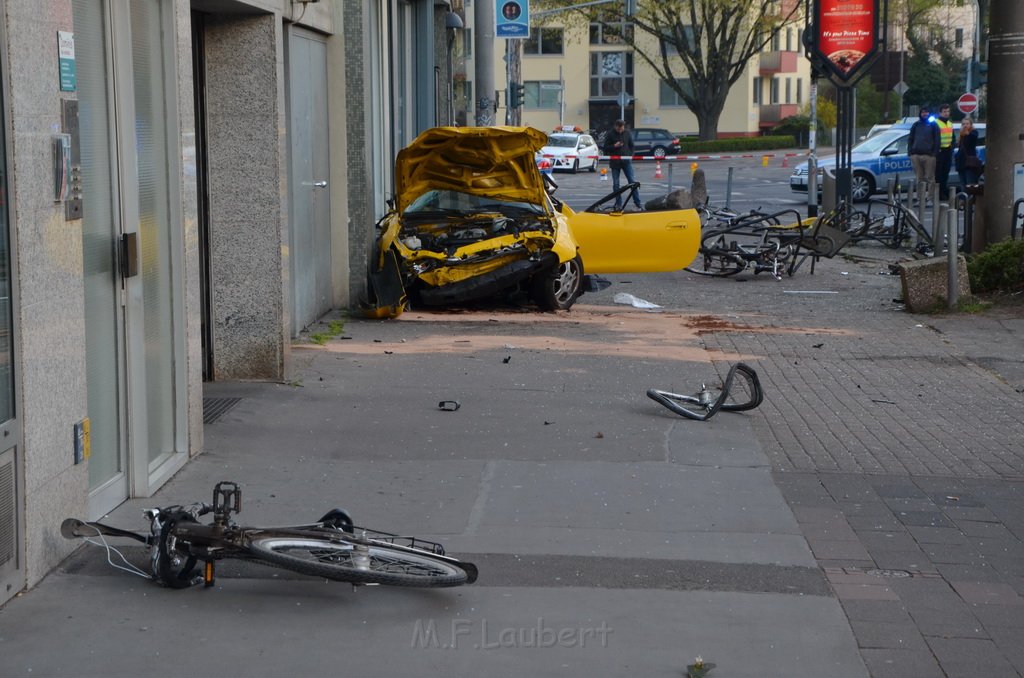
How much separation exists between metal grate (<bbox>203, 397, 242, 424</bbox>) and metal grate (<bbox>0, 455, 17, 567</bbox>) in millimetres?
3287

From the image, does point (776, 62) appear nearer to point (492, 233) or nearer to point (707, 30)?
point (707, 30)

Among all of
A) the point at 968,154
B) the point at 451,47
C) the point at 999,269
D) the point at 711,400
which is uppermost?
the point at 451,47

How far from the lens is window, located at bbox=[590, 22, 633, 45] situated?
67.6m

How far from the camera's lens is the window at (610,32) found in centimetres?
6762

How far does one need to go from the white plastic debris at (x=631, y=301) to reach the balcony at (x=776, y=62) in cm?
6855

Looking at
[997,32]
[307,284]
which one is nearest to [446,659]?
[307,284]

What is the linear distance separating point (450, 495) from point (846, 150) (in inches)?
677

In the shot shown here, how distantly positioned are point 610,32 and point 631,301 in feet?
179

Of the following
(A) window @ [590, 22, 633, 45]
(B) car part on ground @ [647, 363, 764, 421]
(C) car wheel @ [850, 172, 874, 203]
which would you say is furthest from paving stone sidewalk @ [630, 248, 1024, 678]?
(A) window @ [590, 22, 633, 45]

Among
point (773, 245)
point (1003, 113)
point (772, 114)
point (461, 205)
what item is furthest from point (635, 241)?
point (772, 114)

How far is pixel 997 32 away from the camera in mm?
16750

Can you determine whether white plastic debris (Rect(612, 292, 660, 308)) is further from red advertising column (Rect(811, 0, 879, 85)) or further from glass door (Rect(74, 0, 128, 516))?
red advertising column (Rect(811, 0, 879, 85))

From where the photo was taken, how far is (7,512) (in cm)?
506

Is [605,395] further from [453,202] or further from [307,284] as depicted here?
[453,202]
